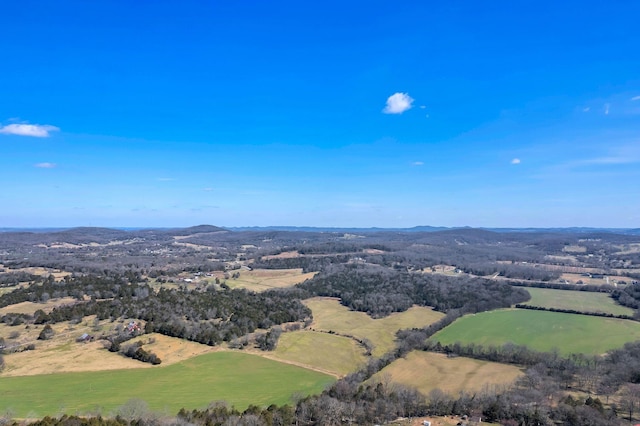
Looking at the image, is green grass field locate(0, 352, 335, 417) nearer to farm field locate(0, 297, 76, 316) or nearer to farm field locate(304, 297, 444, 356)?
farm field locate(304, 297, 444, 356)

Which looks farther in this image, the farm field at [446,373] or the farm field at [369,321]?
the farm field at [369,321]

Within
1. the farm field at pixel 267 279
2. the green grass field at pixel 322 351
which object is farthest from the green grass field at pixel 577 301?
the farm field at pixel 267 279

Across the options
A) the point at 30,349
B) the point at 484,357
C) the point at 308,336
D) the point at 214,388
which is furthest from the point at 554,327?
the point at 30,349

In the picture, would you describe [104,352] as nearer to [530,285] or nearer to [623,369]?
[623,369]

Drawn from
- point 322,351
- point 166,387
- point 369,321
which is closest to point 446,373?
point 322,351

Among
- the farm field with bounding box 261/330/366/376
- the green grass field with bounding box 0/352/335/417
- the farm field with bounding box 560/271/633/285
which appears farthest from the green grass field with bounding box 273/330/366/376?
the farm field with bounding box 560/271/633/285

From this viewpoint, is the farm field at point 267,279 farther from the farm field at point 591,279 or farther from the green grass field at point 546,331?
the farm field at point 591,279

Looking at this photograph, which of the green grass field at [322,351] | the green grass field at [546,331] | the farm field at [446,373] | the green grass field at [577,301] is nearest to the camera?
the farm field at [446,373]
